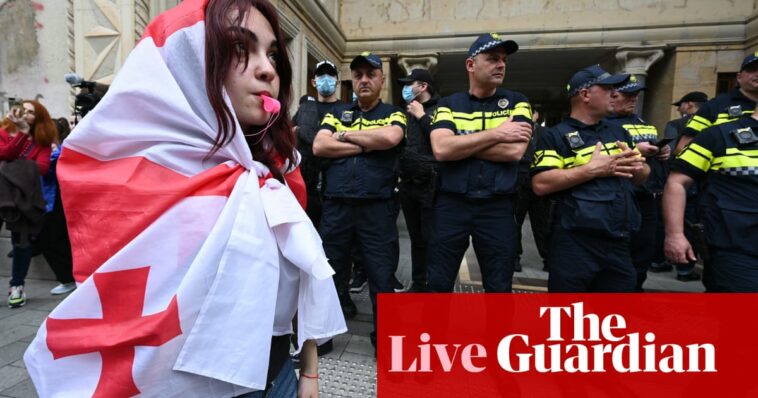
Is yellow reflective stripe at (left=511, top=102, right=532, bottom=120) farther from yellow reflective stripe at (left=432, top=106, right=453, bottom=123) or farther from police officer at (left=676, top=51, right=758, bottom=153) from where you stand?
police officer at (left=676, top=51, right=758, bottom=153)

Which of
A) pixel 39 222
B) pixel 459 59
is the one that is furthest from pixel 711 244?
pixel 459 59

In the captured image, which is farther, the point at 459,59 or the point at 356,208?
the point at 459,59

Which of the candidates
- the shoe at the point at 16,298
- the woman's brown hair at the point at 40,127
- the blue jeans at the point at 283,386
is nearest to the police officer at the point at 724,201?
the blue jeans at the point at 283,386

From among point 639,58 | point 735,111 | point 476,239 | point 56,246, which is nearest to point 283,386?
point 476,239

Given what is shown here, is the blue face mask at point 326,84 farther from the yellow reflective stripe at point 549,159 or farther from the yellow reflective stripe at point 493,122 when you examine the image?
the yellow reflective stripe at point 549,159

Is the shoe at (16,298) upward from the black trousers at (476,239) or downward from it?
downward

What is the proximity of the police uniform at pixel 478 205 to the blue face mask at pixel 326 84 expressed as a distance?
149cm

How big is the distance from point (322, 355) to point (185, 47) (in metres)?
2.55

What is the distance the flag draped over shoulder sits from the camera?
32.9 inches

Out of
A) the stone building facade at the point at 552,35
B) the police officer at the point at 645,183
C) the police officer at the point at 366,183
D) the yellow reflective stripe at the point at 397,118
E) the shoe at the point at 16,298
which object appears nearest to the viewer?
the police officer at the point at 366,183

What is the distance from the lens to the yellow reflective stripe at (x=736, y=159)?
2.33 metres

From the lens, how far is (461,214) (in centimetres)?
272

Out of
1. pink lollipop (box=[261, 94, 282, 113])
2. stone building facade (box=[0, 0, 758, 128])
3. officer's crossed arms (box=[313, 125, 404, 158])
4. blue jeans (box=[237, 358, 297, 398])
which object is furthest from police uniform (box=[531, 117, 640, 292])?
stone building facade (box=[0, 0, 758, 128])

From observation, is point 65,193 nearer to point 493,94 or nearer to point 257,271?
point 257,271
